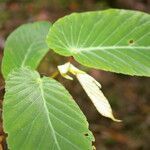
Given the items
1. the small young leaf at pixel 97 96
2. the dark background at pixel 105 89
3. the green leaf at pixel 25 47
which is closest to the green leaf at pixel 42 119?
the small young leaf at pixel 97 96

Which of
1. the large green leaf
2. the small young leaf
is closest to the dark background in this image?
the large green leaf

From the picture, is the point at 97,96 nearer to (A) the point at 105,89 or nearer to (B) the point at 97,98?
(B) the point at 97,98

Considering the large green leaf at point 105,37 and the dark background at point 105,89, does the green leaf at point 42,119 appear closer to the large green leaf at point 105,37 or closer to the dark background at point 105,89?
the large green leaf at point 105,37

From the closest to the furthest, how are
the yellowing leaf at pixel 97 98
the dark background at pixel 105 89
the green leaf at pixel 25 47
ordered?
the yellowing leaf at pixel 97 98 → the green leaf at pixel 25 47 → the dark background at pixel 105 89

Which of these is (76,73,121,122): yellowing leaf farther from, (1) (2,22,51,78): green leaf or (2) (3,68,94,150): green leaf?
(1) (2,22,51,78): green leaf

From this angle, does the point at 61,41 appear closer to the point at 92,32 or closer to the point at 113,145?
the point at 92,32

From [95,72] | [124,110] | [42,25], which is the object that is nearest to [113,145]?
[124,110]
